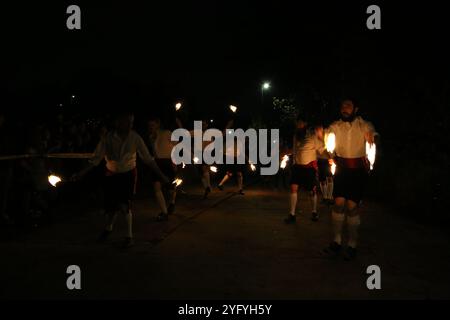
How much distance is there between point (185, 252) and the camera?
7820 mm

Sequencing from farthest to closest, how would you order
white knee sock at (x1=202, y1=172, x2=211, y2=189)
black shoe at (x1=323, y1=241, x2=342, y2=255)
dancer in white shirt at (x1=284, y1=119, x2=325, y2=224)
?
white knee sock at (x1=202, y1=172, x2=211, y2=189)
dancer in white shirt at (x1=284, y1=119, x2=325, y2=224)
black shoe at (x1=323, y1=241, x2=342, y2=255)

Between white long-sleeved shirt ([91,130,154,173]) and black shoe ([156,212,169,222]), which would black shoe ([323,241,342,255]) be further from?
black shoe ([156,212,169,222])

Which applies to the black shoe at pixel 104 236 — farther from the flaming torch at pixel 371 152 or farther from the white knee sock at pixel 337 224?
the flaming torch at pixel 371 152

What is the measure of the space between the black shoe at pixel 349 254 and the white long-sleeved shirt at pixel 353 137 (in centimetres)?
135

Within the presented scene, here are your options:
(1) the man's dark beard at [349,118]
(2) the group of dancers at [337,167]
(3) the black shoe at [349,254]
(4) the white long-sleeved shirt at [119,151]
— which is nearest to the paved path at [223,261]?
(3) the black shoe at [349,254]

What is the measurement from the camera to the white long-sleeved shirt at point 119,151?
8516mm

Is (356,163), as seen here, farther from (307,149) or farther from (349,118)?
(307,149)

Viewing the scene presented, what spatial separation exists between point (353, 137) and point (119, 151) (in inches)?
139

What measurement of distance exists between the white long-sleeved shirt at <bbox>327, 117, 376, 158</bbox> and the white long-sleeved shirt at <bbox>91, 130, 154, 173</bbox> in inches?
118

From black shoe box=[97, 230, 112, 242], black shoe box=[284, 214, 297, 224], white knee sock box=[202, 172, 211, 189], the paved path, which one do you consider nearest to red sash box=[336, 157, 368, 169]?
the paved path

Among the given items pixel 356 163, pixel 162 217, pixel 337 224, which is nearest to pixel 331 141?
pixel 356 163

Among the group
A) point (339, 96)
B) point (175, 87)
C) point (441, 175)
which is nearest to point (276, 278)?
point (441, 175)

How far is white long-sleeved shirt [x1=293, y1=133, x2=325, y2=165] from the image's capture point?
1129cm

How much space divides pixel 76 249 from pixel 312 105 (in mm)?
15987
